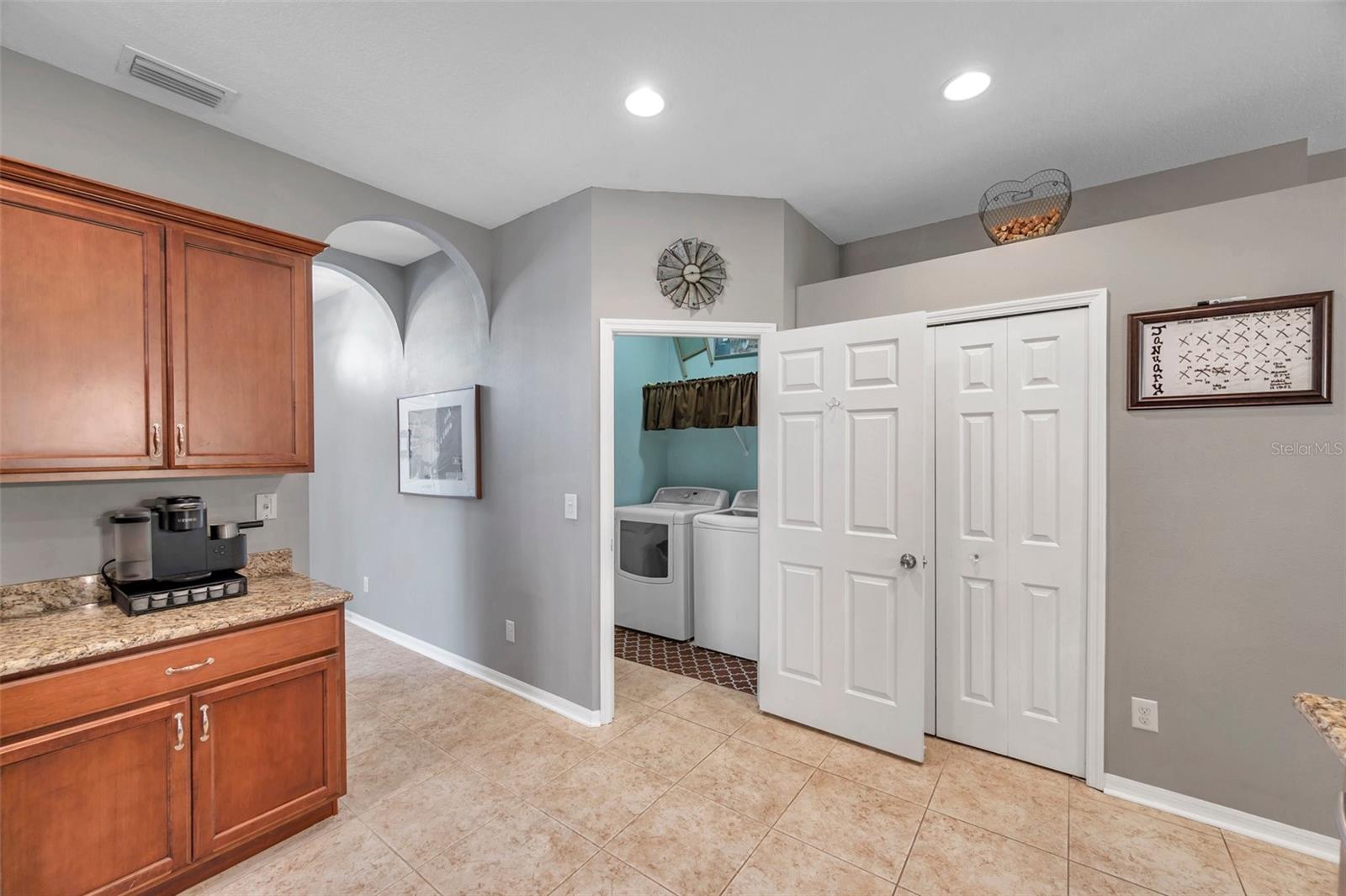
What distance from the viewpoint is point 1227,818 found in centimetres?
206

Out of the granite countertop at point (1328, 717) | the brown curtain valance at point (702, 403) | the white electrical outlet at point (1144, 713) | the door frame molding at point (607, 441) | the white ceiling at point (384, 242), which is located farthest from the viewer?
the brown curtain valance at point (702, 403)

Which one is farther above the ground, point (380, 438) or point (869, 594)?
point (380, 438)

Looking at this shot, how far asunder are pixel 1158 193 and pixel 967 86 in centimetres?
135

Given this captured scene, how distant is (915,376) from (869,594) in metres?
1.02

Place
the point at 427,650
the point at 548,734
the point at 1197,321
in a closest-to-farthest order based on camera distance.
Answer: the point at 1197,321 → the point at 548,734 → the point at 427,650

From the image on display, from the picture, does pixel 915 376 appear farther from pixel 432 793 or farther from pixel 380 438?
pixel 380 438

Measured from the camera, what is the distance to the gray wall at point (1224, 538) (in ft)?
6.35

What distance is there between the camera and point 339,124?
2242 millimetres

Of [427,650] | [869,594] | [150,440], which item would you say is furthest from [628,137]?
[427,650]

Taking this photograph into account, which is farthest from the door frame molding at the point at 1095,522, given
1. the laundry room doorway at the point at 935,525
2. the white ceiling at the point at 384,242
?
the white ceiling at the point at 384,242

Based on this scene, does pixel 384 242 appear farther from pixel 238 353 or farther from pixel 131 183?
pixel 238 353

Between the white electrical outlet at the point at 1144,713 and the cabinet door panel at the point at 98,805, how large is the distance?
3420 mm

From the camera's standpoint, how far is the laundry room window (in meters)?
4.07

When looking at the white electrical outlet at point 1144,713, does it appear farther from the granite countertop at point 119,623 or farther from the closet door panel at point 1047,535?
the granite countertop at point 119,623
